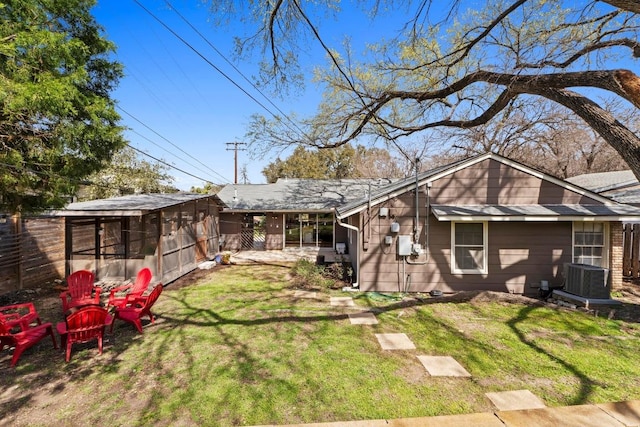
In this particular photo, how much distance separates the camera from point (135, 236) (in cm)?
1229

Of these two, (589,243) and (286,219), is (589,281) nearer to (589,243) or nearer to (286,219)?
(589,243)

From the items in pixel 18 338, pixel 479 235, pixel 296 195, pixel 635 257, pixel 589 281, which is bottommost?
pixel 18 338

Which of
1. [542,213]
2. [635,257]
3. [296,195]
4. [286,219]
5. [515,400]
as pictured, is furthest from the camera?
[296,195]

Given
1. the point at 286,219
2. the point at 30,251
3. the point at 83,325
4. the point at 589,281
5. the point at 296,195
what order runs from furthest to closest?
the point at 296,195 < the point at 286,219 < the point at 30,251 < the point at 589,281 < the point at 83,325

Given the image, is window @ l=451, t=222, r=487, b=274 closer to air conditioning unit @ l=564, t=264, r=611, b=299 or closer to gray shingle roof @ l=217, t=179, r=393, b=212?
air conditioning unit @ l=564, t=264, r=611, b=299

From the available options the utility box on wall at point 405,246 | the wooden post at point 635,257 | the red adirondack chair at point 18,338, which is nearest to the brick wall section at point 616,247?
the wooden post at point 635,257

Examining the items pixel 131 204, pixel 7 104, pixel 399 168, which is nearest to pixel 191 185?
pixel 399 168

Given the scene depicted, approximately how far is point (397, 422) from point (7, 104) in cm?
712

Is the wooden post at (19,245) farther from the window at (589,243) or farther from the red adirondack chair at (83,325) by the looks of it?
the window at (589,243)

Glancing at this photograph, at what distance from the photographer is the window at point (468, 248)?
8.73 meters

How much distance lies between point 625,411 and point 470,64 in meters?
9.84

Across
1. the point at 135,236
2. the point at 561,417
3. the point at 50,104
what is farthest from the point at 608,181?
the point at 135,236

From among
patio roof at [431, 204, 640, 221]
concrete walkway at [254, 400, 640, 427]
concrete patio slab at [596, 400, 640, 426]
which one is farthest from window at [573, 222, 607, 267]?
concrete walkway at [254, 400, 640, 427]

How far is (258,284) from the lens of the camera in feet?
32.9
